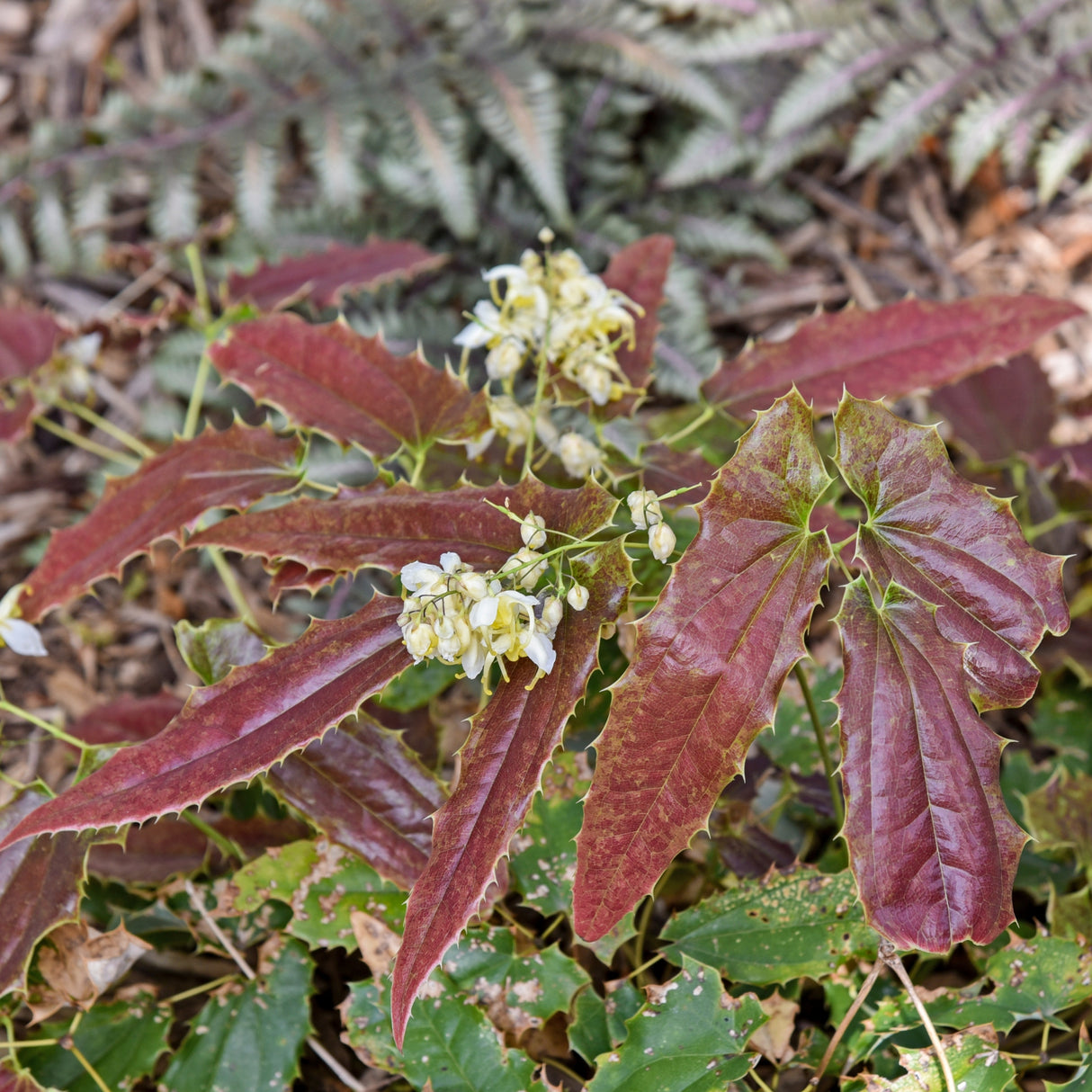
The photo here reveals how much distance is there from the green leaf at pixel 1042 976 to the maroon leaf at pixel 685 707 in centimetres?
62

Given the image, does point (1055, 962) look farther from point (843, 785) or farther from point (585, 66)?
point (585, 66)

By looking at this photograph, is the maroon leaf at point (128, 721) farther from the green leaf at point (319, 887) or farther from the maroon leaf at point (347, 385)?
the maroon leaf at point (347, 385)

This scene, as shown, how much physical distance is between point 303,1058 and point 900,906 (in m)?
1.07

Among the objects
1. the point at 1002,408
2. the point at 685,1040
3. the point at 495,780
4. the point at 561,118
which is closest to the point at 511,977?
the point at 685,1040

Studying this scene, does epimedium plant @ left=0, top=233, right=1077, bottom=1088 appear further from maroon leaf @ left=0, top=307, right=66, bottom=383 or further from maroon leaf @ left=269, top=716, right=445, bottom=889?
maroon leaf @ left=0, top=307, right=66, bottom=383

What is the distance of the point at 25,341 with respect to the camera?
6.02ft

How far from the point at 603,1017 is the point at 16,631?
983 mm

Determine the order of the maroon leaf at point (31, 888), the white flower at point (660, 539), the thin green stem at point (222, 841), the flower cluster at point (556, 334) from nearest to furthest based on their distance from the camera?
the white flower at point (660, 539) → the maroon leaf at point (31, 888) → the flower cluster at point (556, 334) → the thin green stem at point (222, 841)

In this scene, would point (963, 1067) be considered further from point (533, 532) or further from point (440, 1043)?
point (533, 532)

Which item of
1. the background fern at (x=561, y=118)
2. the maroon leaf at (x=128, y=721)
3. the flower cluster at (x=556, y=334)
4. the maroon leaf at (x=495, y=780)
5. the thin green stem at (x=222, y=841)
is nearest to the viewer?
the maroon leaf at (x=495, y=780)

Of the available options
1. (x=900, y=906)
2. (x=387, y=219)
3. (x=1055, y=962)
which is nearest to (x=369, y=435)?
(x=900, y=906)

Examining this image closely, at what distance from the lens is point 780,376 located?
140 cm

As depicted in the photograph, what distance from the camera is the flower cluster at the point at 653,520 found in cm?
106

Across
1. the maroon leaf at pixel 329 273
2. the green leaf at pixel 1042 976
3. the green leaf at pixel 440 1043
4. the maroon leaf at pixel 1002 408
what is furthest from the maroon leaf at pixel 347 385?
the maroon leaf at pixel 1002 408
